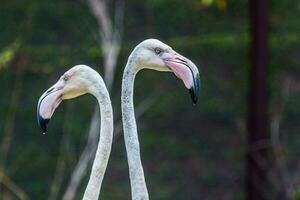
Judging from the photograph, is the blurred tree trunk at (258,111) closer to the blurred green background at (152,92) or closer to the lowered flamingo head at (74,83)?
the blurred green background at (152,92)

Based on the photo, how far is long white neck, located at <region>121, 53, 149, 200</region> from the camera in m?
4.82

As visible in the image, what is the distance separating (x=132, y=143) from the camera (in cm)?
487

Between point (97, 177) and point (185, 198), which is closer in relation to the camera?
point (97, 177)

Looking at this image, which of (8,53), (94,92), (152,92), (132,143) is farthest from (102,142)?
(152,92)

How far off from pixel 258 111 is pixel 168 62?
4110mm

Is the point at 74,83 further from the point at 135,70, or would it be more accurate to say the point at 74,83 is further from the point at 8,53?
the point at 8,53

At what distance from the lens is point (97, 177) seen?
4.88 metres

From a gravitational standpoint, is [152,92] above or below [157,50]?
below

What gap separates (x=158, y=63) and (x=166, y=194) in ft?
14.2

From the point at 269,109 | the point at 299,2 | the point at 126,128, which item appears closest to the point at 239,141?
the point at 269,109

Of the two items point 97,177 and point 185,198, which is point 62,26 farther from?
point 97,177

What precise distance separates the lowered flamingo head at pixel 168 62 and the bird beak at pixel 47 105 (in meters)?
0.42

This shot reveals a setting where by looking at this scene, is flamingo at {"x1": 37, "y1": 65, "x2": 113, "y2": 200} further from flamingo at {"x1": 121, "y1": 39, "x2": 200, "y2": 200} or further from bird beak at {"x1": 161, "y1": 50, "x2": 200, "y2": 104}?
bird beak at {"x1": 161, "y1": 50, "x2": 200, "y2": 104}

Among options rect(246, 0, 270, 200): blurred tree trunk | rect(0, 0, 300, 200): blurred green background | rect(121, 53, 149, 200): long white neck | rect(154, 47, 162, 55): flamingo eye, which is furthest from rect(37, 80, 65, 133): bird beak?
rect(246, 0, 270, 200): blurred tree trunk
